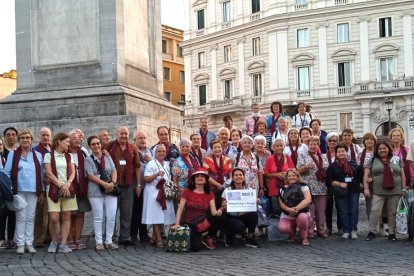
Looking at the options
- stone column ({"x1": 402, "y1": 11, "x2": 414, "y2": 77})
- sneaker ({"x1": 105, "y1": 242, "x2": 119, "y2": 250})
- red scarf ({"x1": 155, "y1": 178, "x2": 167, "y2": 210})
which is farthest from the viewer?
stone column ({"x1": 402, "y1": 11, "x2": 414, "y2": 77})

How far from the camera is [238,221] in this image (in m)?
10.3

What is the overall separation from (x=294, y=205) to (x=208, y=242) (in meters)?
1.62

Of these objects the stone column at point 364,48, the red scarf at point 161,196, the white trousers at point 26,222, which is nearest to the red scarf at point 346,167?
the red scarf at point 161,196

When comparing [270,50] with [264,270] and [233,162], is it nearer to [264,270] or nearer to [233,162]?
[233,162]

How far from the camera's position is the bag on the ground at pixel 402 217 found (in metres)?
11.2

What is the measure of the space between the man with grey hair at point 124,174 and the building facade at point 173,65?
56.4m

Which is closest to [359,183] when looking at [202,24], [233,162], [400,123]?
[233,162]

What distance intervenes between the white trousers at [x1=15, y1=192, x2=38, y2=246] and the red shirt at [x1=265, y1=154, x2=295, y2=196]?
397 cm

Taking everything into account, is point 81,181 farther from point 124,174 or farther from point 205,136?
point 205,136

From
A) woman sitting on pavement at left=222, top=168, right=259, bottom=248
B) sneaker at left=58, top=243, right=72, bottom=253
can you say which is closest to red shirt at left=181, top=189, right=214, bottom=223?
woman sitting on pavement at left=222, top=168, right=259, bottom=248

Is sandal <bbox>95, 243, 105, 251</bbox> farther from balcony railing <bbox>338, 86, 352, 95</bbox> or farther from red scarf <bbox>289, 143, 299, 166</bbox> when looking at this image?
balcony railing <bbox>338, 86, 352, 95</bbox>

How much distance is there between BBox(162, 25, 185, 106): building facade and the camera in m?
67.2

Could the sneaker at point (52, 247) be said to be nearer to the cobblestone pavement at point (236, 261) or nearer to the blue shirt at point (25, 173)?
the cobblestone pavement at point (236, 261)

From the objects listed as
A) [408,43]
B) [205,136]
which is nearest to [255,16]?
[408,43]
